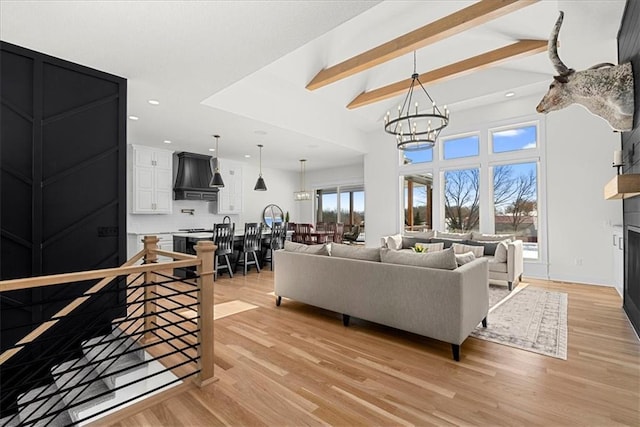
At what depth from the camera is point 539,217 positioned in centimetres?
561

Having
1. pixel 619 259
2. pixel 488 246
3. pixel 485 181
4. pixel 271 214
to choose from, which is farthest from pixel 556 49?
pixel 271 214

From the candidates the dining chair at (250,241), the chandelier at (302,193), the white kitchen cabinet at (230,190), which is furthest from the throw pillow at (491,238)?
the white kitchen cabinet at (230,190)

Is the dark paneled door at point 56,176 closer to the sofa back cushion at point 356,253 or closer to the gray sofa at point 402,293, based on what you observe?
the gray sofa at point 402,293

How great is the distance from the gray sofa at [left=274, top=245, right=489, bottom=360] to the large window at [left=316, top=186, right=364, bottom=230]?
245 inches

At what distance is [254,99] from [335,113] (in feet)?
7.42

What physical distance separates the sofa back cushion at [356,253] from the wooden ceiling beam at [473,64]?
356 cm

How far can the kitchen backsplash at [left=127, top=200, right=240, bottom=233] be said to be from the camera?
22.3ft

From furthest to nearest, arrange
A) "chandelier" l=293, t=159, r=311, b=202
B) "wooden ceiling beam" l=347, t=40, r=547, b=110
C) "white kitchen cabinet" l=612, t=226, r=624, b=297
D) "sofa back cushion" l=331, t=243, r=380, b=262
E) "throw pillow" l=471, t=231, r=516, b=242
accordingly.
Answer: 1. "chandelier" l=293, t=159, r=311, b=202
2. "throw pillow" l=471, t=231, r=516, b=242
3. "wooden ceiling beam" l=347, t=40, r=547, b=110
4. "white kitchen cabinet" l=612, t=226, r=624, b=297
5. "sofa back cushion" l=331, t=243, r=380, b=262

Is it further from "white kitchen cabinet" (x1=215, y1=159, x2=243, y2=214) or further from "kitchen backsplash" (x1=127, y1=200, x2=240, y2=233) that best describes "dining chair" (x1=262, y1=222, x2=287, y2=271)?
"kitchen backsplash" (x1=127, y1=200, x2=240, y2=233)

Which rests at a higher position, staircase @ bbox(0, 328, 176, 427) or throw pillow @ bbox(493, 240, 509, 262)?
throw pillow @ bbox(493, 240, 509, 262)

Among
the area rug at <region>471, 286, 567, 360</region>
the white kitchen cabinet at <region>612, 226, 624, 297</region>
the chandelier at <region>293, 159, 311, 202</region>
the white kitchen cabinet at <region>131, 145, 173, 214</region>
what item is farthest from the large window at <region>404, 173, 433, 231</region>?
the white kitchen cabinet at <region>131, 145, 173, 214</region>

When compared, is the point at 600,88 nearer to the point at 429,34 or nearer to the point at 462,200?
the point at 429,34

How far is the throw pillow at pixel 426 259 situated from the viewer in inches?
106

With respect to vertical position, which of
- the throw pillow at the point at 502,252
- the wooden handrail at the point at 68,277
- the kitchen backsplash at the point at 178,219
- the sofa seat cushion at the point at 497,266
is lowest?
the sofa seat cushion at the point at 497,266
